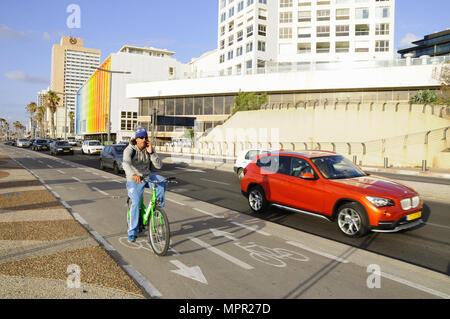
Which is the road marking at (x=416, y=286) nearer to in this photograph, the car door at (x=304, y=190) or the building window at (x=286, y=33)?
the car door at (x=304, y=190)

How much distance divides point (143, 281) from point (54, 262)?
1.48 meters

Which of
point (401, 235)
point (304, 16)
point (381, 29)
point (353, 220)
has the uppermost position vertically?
point (304, 16)

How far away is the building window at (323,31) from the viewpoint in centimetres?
5728

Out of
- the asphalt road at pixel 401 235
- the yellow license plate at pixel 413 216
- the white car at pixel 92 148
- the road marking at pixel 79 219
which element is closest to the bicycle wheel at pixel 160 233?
the road marking at pixel 79 219

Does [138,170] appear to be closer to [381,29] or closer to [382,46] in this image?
[382,46]

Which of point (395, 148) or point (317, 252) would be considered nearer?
point (317, 252)

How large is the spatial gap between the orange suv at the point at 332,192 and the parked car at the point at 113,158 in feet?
35.6

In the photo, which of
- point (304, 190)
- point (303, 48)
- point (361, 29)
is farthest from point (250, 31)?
point (304, 190)

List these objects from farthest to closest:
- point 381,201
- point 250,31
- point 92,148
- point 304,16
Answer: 1. point 250,31
2. point 304,16
3. point 92,148
4. point 381,201

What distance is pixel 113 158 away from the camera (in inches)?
743

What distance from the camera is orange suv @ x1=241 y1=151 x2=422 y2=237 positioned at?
6320mm
